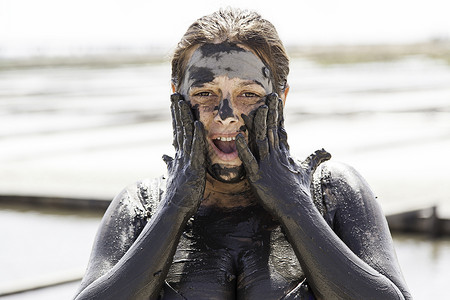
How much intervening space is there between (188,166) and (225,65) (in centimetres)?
35

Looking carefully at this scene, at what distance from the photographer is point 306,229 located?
231 centimetres

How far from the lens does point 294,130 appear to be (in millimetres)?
15094

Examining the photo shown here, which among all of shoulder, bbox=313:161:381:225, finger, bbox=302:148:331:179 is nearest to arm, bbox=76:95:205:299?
finger, bbox=302:148:331:179

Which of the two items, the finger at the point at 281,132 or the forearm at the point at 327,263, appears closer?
the forearm at the point at 327,263

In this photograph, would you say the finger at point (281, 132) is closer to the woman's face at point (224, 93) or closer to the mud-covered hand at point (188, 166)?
the woman's face at point (224, 93)

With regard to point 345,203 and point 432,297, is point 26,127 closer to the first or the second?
point 432,297

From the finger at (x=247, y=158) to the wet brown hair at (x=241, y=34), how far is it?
1.11 feet


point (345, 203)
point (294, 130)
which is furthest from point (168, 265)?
point (294, 130)

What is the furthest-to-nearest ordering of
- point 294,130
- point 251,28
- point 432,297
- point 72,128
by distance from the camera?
point 72,128 → point 294,130 → point 432,297 → point 251,28

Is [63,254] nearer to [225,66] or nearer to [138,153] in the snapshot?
[225,66]

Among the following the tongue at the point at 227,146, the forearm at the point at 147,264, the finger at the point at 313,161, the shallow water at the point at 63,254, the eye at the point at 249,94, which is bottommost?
the shallow water at the point at 63,254

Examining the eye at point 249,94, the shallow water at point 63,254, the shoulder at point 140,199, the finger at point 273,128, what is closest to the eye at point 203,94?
the eye at point 249,94

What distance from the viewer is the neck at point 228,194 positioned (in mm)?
2607

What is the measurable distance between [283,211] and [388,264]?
0.37 m
